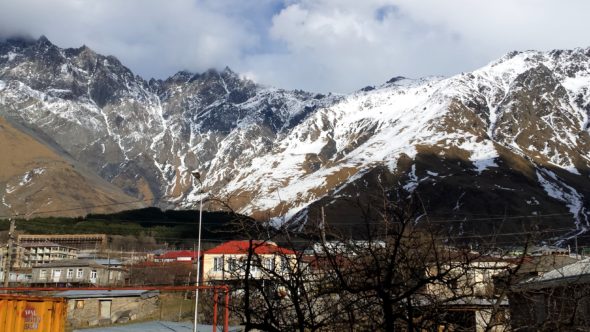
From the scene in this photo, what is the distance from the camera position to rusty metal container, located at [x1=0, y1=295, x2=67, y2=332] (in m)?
17.8

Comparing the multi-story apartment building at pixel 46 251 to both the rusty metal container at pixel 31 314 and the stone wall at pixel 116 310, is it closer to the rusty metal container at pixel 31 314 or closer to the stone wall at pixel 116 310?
the stone wall at pixel 116 310

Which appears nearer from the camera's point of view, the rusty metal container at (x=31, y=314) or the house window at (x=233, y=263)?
the house window at (x=233, y=263)

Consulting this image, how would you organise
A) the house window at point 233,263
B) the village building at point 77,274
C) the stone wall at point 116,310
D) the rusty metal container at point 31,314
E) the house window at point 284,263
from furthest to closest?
the village building at point 77,274 < the stone wall at point 116,310 < the rusty metal container at point 31,314 < the house window at point 233,263 < the house window at point 284,263

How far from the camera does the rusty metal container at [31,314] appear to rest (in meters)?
17.8

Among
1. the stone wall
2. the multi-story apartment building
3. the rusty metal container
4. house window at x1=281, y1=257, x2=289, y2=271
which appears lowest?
the stone wall

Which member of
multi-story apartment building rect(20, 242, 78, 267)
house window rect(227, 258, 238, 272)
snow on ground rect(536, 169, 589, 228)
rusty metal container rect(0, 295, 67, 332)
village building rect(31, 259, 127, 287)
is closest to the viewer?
house window rect(227, 258, 238, 272)

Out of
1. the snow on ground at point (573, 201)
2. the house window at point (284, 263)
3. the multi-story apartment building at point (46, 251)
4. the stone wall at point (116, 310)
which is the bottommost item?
the stone wall at point (116, 310)

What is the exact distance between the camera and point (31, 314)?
741 inches

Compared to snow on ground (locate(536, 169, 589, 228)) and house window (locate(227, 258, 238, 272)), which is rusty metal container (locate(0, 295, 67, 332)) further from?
snow on ground (locate(536, 169, 589, 228))

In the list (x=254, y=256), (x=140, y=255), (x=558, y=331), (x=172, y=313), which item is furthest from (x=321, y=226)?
(x=140, y=255)

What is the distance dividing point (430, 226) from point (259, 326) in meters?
1.58

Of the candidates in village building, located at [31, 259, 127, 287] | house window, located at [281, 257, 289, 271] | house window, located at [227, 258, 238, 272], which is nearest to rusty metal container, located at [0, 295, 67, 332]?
house window, located at [227, 258, 238, 272]

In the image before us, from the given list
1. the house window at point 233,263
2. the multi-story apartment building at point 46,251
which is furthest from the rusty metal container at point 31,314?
the multi-story apartment building at point 46,251

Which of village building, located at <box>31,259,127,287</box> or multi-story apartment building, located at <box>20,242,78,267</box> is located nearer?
village building, located at <box>31,259,127,287</box>
